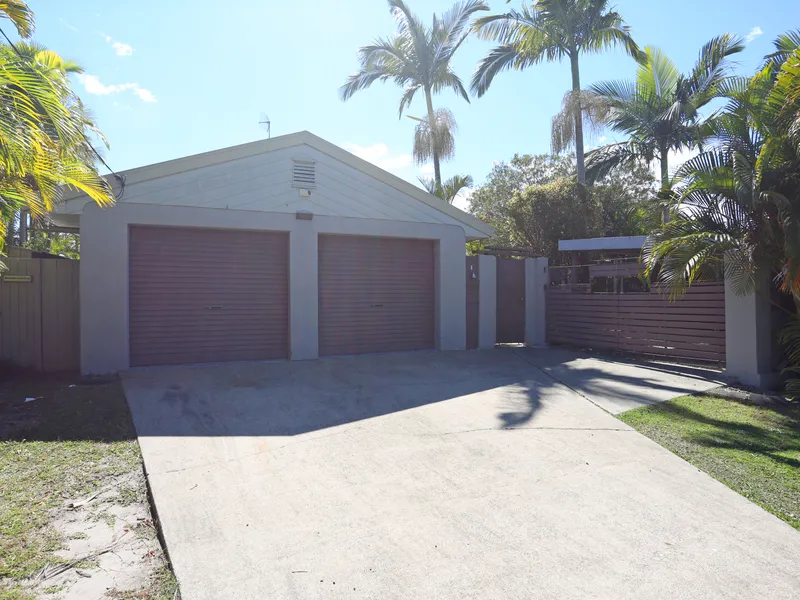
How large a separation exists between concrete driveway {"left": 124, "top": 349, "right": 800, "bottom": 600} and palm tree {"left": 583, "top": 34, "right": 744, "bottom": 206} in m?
12.0

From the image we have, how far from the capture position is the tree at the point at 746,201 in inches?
269

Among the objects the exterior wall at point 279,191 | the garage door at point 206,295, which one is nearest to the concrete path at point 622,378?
the exterior wall at point 279,191

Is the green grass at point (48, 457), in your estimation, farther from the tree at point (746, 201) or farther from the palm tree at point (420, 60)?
the palm tree at point (420, 60)

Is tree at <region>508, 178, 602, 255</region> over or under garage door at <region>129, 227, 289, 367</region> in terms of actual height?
over

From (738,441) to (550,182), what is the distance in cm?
1812

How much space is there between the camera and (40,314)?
28.8 ft

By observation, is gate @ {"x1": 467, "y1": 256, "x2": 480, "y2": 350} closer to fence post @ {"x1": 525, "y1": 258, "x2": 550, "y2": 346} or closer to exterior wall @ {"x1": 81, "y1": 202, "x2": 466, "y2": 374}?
exterior wall @ {"x1": 81, "y1": 202, "x2": 466, "y2": 374}

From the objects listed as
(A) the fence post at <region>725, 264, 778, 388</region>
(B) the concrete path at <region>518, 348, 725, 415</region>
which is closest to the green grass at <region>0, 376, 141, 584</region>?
(B) the concrete path at <region>518, 348, 725, 415</region>

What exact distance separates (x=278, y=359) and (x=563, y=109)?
41.9 feet

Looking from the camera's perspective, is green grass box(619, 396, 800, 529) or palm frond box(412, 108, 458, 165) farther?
palm frond box(412, 108, 458, 165)

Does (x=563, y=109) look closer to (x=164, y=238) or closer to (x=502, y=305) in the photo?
(x=502, y=305)

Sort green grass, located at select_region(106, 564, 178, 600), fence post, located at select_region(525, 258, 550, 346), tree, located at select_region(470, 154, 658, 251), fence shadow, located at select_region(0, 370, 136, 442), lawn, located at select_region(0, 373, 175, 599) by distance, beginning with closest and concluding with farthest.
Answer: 1. green grass, located at select_region(106, 564, 178, 600)
2. lawn, located at select_region(0, 373, 175, 599)
3. fence shadow, located at select_region(0, 370, 136, 442)
4. fence post, located at select_region(525, 258, 550, 346)
5. tree, located at select_region(470, 154, 658, 251)

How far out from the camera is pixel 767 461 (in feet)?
16.4

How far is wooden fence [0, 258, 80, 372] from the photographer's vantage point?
8617 millimetres
